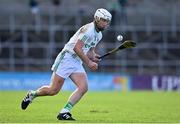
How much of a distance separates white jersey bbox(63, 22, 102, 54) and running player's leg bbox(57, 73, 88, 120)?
590 mm

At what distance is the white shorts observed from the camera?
16562 millimetres

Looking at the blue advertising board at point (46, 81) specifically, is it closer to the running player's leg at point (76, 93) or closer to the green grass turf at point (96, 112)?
the green grass turf at point (96, 112)

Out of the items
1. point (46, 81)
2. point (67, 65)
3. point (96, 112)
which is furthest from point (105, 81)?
point (67, 65)

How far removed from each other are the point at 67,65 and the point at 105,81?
24.1 meters

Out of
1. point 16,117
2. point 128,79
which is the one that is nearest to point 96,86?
point 128,79

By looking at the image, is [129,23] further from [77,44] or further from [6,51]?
[77,44]

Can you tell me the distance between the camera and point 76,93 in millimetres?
16328

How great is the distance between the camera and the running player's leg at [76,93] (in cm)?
1609

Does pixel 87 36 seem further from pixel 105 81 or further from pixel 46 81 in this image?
pixel 105 81

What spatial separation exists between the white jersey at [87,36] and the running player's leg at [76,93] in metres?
0.59

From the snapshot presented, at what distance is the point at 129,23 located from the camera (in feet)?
141

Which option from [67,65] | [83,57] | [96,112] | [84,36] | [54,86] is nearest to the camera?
[83,57]

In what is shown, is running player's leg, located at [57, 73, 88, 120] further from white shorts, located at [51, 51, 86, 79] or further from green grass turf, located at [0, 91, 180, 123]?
green grass turf, located at [0, 91, 180, 123]

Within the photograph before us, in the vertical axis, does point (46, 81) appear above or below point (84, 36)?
below
